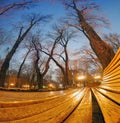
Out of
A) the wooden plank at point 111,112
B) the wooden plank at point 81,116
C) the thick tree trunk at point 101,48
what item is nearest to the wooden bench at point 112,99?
the wooden plank at point 111,112

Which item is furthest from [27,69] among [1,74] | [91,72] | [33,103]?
[33,103]

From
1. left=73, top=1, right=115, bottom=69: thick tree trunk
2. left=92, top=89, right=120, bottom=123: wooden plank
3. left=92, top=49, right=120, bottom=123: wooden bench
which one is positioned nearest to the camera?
left=92, top=89, right=120, bottom=123: wooden plank

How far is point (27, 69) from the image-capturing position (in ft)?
161

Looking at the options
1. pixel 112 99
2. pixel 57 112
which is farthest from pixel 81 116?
pixel 112 99

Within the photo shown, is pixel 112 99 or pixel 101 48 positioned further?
pixel 101 48

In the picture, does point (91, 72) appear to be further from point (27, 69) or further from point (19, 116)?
point (19, 116)

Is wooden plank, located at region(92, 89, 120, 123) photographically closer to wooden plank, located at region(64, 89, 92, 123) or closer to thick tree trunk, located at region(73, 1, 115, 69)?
wooden plank, located at region(64, 89, 92, 123)

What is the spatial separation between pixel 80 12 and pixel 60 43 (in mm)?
12143

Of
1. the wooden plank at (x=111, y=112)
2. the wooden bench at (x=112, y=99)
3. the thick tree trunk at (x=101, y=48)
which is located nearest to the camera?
the wooden plank at (x=111, y=112)

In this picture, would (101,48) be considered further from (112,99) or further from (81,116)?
(81,116)

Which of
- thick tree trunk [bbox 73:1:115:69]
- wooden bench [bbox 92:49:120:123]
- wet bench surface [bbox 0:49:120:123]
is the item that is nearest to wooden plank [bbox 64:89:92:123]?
wet bench surface [bbox 0:49:120:123]

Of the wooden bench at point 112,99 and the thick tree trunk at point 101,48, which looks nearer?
the wooden bench at point 112,99

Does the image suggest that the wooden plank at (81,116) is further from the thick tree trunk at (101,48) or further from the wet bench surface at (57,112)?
the thick tree trunk at (101,48)

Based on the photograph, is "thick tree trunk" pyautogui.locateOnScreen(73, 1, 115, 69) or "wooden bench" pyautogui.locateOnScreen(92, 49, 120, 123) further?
"thick tree trunk" pyautogui.locateOnScreen(73, 1, 115, 69)
